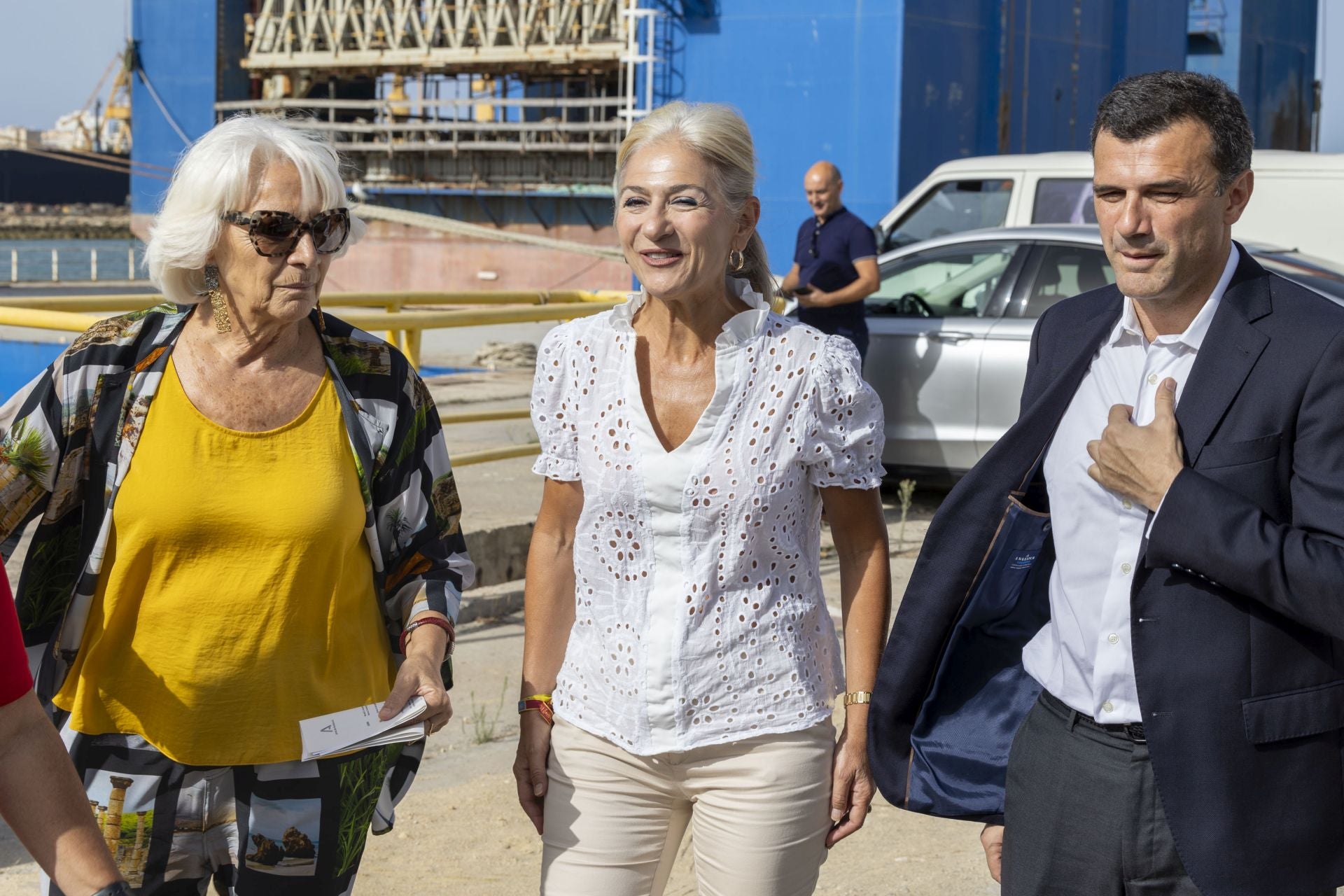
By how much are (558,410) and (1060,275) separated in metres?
6.27

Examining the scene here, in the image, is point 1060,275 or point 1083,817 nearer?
point 1083,817

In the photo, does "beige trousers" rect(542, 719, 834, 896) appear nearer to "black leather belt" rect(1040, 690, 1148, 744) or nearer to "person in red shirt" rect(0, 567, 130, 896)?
"black leather belt" rect(1040, 690, 1148, 744)

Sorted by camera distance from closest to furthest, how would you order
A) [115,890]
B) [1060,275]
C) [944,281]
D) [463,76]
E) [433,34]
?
[115,890] < [1060,275] < [944,281] < [433,34] < [463,76]

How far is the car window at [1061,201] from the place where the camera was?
422 inches

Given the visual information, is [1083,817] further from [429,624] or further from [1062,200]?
[1062,200]

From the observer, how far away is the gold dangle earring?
2.59 meters

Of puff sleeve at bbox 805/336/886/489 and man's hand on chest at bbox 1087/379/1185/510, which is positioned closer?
man's hand on chest at bbox 1087/379/1185/510

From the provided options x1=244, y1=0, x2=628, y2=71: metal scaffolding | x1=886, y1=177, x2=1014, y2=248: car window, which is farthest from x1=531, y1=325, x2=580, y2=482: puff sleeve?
x1=244, y1=0, x2=628, y2=71: metal scaffolding

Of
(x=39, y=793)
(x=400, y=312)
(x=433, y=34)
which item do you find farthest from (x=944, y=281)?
(x=433, y=34)

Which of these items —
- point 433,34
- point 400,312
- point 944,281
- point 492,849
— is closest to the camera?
point 492,849

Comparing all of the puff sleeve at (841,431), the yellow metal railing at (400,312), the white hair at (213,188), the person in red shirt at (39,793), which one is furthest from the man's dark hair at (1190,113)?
the yellow metal railing at (400,312)

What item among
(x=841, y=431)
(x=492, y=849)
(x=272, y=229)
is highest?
(x=272, y=229)

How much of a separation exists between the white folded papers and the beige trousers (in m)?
0.28

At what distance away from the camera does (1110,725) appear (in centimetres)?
228
